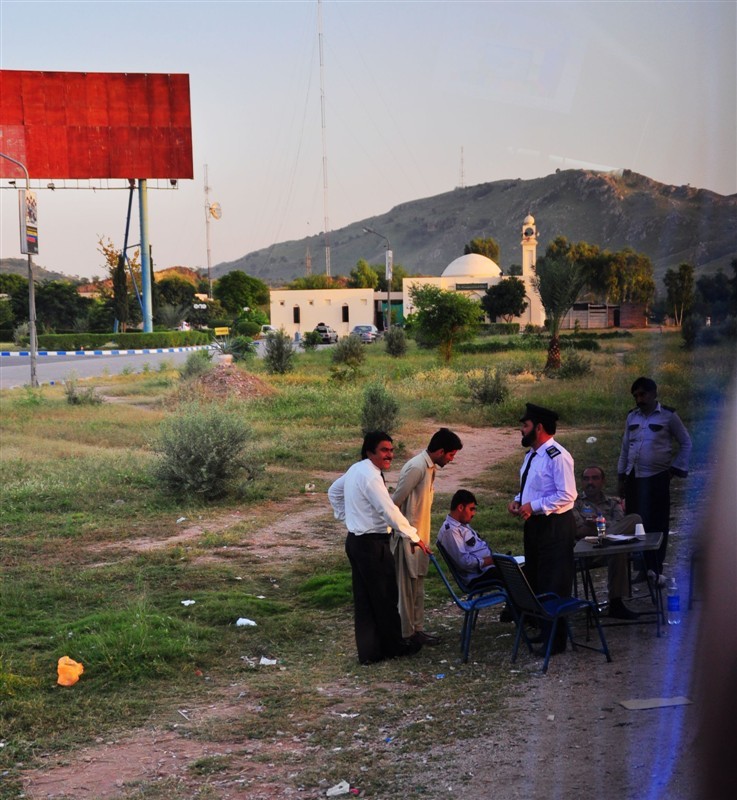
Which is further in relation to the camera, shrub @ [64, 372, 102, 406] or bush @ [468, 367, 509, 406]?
shrub @ [64, 372, 102, 406]

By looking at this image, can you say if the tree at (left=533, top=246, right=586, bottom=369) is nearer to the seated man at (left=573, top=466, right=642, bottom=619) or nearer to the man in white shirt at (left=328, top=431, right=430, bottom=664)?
the seated man at (left=573, top=466, right=642, bottom=619)

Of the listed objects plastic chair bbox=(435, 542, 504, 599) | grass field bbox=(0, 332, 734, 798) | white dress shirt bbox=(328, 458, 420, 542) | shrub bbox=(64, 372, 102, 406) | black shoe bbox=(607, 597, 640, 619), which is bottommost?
grass field bbox=(0, 332, 734, 798)

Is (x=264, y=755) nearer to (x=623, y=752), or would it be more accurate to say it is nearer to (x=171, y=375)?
(x=623, y=752)

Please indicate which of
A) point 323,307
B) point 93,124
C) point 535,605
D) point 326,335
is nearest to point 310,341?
point 326,335

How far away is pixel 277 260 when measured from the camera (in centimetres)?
14138

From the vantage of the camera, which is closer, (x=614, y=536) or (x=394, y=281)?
(x=614, y=536)

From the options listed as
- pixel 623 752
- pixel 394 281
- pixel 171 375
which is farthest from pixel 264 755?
pixel 394 281

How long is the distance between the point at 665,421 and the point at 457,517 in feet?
5.00

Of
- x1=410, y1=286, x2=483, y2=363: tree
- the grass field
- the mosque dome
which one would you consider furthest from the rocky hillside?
the mosque dome

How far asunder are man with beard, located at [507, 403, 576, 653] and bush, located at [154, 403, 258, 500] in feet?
20.7

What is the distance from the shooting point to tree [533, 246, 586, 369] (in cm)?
1211

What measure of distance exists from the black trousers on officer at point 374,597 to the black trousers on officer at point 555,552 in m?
0.86

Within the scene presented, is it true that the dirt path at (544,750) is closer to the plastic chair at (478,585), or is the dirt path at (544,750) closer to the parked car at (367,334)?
the plastic chair at (478,585)

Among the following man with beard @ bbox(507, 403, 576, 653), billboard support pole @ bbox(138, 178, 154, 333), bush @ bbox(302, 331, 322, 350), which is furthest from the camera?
billboard support pole @ bbox(138, 178, 154, 333)
